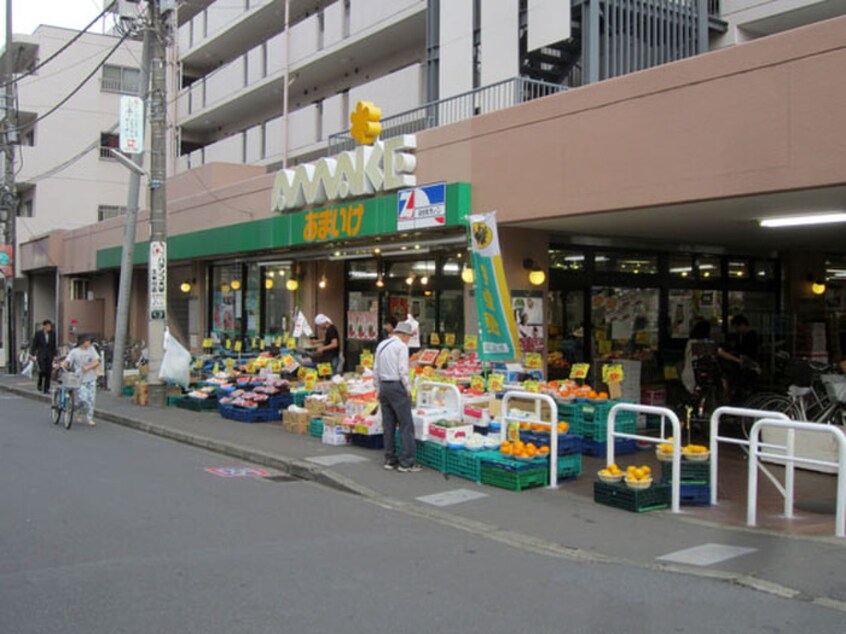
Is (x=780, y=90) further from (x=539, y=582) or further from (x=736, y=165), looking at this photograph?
(x=539, y=582)

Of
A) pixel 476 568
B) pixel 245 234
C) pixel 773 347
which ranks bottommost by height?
pixel 476 568

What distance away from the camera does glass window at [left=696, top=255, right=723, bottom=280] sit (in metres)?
15.7

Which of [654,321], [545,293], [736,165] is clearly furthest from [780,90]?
[654,321]

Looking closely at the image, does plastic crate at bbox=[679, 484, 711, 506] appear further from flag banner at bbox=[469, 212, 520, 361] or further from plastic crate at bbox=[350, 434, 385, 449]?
plastic crate at bbox=[350, 434, 385, 449]

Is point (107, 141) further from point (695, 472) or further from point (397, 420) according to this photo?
point (695, 472)

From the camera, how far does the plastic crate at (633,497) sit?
25.1 feet

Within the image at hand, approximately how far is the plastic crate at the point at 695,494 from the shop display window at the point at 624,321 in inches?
248

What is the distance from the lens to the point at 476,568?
19.6ft

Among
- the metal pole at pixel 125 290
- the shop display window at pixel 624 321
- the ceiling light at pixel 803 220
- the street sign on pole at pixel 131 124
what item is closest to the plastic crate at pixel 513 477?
the ceiling light at pixel 803 220

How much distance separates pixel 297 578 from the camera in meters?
5.60

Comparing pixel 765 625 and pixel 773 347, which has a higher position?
pixel 773 347

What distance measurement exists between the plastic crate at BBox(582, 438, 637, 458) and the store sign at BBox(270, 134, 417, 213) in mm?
5536

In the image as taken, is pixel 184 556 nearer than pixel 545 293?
Yes

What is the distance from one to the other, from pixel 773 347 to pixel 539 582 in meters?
12.4
